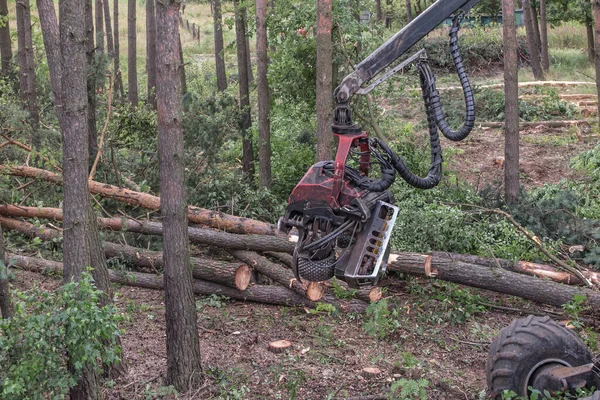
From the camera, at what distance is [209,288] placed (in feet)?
35.3

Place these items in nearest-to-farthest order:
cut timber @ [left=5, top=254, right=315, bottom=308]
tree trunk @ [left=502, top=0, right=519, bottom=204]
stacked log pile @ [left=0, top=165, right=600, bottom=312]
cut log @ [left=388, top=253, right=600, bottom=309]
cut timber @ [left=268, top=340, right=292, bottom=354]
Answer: cut timber @ [left=268, top=340, right=292, bottom=354], cut log @ [left=388, top=253, right=600, bottom=309], stacked log pile @ [left=0, top=165, right=600, bottom=312], cut timber @ [left=5, top=254, right=315, bottom=308], tree trunk @ [left=502, top=0, right=519, bottom=204]

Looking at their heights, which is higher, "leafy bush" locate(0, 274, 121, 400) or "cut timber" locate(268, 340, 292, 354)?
"leafy bush" locate(0, 274, 121, 400)

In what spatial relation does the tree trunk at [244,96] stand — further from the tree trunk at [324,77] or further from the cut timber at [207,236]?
the cut timber at [207,236]

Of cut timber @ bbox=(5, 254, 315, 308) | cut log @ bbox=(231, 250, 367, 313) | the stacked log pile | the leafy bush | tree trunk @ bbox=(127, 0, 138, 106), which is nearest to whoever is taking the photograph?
the leafy bush

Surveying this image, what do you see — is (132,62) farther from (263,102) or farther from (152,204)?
(152,204)

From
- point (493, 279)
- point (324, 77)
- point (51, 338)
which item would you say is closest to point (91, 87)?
point (324, 77)

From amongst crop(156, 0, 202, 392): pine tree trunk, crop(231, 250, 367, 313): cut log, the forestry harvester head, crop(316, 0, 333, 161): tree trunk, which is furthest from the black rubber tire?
crop(316, 0, 333, 161): tree trunk

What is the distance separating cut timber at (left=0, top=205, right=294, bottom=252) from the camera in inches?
433

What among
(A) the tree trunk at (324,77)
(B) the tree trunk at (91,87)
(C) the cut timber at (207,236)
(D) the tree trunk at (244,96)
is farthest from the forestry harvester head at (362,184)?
A: (D) the tree trunk at (244,96)

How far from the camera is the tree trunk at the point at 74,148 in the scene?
659 centimetres

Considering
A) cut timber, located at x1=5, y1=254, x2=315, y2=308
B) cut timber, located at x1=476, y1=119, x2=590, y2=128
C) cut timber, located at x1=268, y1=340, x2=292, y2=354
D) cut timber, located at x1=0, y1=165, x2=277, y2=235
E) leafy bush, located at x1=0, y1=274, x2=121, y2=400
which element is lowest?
cut timber, located at x1=268, y1=340, x2=292, y2=354

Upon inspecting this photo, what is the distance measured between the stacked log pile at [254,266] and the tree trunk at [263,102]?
3.77 m

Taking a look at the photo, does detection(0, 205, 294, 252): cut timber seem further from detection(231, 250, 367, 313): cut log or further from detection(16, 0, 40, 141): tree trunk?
detection(16, 0, 40, 141): tree trunk

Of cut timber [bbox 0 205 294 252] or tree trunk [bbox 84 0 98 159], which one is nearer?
cut timber [bbox 0 205 294 252]
